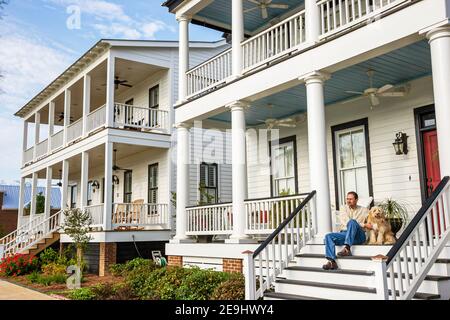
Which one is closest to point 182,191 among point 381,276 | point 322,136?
point 322,136

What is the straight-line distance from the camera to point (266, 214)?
10586mm

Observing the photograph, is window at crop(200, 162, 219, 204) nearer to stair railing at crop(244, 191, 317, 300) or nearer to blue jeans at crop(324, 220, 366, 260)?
stair railing at crop(244, 191, 317, 300)

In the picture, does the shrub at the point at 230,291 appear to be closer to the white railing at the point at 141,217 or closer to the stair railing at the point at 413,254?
the stair railing at the point at 413,254

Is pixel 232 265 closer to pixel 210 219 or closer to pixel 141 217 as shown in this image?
pixel 210 219

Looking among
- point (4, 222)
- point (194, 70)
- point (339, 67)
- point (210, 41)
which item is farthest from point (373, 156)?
point (4, 222)

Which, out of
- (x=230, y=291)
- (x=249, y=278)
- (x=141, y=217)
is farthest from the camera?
(x=141, y=217)

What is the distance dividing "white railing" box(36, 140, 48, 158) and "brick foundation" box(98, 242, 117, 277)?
30.7 ft

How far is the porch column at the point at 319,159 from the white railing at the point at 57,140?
15.1 m

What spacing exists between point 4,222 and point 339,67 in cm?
3076

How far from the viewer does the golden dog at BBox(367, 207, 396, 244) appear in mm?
7441

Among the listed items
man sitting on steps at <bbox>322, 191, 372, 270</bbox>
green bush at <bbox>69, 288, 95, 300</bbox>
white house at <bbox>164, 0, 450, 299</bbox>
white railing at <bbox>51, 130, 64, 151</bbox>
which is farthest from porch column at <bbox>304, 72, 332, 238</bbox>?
white railing at <bbox>51, 130, 64, 151</bbox>

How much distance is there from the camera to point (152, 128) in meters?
16.9

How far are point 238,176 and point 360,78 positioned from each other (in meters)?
3.51
